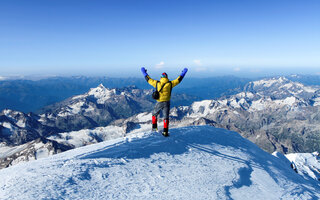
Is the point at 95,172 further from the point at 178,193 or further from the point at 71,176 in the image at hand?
the point at 178,193

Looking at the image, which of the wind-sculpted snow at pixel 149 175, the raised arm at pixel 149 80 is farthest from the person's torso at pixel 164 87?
the wind-sculpted snow at pixel 149 175

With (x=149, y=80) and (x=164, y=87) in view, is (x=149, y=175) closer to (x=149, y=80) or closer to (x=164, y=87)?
(x=164, y=87)

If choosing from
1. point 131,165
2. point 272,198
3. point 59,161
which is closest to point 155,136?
point 131,165

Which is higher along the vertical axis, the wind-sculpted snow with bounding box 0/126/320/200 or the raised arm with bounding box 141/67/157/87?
the raised arm with bounding box 141/67/157/87

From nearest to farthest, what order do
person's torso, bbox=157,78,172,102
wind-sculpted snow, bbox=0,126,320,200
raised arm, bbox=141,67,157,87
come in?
wind-sculpted snow, bbox=0,126,320,200
person's torso, bbox=157,78,172,102
raised arm, bbox=141,67,157,87

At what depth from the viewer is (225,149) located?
44.7 feet

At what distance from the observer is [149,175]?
848 cm

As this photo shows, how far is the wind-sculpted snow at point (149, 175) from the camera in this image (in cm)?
679

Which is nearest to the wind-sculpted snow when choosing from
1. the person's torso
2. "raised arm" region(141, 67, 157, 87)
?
the person's torso

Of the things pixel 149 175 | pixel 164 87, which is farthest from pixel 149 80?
pixel 149 175

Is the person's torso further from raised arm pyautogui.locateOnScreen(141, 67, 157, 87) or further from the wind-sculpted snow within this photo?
the wind-sculpted snow

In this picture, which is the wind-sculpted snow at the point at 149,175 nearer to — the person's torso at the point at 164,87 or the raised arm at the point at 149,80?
the person's torso at the point at 164,87

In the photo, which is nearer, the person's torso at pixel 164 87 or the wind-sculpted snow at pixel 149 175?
the wind-sculpted snow at pixel 149 175

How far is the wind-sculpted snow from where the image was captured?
6795 millimetres
